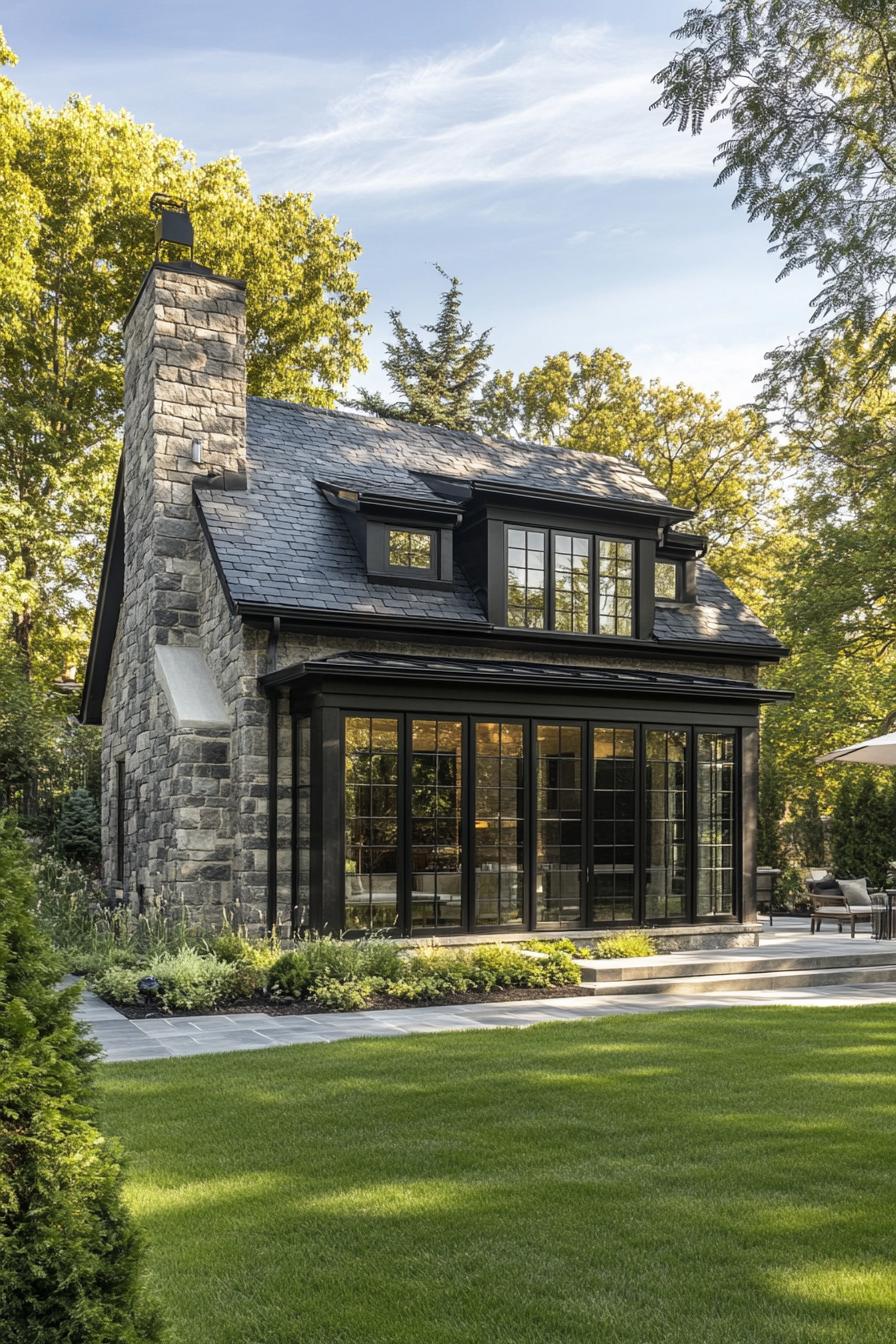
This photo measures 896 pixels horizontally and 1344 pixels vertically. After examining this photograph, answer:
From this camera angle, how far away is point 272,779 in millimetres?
12570

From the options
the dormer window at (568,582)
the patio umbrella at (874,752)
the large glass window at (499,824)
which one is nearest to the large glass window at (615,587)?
the dormer window at (568,582)

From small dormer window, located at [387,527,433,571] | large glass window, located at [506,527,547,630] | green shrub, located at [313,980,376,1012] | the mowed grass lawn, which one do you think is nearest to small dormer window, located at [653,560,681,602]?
large glass window, located at [506,527,547,630]

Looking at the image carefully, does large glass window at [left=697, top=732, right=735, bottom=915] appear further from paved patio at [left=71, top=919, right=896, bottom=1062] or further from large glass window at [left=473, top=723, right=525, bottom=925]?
large glass window at [left=473, top=723, right=525, bottom=925]

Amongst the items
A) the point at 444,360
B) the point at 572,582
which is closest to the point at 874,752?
the point at 572,582

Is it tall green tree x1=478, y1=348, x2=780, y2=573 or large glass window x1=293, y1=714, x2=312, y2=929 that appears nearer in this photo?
large glass window x1=293, y1=714, x2=312, y2=929

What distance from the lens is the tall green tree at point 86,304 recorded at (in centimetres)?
2306

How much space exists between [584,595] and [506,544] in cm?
138

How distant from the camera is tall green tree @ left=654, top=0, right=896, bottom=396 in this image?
11875mm

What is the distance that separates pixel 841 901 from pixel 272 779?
30.1 ft

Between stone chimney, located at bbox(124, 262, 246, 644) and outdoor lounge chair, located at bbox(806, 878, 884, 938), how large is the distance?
401 inches

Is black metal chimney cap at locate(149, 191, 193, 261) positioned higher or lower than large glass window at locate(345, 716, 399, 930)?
higher

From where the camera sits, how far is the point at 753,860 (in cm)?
1442

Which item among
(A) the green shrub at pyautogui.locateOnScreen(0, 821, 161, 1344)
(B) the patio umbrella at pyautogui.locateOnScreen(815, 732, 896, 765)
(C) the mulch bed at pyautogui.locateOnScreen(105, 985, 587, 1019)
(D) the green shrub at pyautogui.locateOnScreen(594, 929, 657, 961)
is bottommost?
(C) the mulch bed at pyautogui.locateOnScreen(105, 985, 587, 1019)

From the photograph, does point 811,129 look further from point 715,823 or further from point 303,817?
point 303,817
